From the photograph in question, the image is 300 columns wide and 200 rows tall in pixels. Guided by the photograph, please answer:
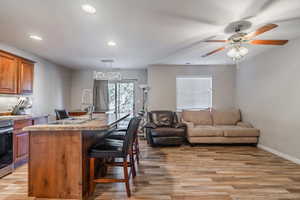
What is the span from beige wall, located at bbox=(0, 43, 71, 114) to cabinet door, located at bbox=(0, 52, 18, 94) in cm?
25

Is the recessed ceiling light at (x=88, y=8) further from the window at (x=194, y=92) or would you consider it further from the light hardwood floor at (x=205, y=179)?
the window at (x=194, y=92)

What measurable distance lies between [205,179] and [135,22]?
2.65 meters

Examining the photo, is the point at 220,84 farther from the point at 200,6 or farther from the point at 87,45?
the point at 87,45

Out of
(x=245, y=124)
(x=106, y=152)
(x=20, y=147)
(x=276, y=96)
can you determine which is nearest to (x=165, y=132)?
(x=245, y=124)

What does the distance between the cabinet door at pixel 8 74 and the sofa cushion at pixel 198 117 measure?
4369 millimetres

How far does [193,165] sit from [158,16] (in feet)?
8.63

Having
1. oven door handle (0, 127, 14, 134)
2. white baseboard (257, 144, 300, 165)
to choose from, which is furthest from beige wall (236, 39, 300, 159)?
oven door handle (0, 127, 14, 134)

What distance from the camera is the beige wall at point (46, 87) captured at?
3.61 metres

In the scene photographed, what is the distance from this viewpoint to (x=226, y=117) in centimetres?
504

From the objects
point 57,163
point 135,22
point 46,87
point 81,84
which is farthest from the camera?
point 81,84

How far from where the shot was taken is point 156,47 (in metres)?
3.62

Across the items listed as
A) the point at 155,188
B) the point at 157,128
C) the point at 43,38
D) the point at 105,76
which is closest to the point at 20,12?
the point at 43,38

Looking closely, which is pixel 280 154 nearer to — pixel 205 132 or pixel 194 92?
pixel 205 132

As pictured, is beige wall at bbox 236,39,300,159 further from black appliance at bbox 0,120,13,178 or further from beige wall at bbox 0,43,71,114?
beige wall at bbox 0,43,71,114
